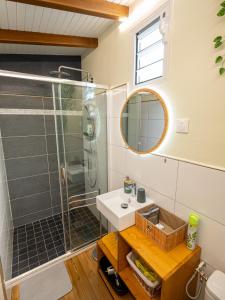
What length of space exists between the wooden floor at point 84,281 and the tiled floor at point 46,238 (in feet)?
0.60

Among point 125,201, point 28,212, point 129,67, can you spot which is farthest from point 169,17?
point 28,212

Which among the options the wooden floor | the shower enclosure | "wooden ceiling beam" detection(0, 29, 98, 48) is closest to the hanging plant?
the shower enclosure

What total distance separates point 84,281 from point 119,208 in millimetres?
904

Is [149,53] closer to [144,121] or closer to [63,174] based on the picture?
[144,121]

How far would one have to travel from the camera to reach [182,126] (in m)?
1.12

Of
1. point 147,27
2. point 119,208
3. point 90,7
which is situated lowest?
point 119,208

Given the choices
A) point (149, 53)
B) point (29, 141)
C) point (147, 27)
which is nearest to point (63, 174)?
point (29, 141)

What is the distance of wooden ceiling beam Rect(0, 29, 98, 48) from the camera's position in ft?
5.61

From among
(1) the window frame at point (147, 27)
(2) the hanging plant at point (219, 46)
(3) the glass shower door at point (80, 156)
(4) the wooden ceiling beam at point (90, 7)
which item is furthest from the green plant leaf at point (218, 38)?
(3) the glass shower door at point (80, 156)

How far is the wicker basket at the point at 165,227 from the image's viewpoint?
1.08 meters

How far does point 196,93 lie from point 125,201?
1091 mm

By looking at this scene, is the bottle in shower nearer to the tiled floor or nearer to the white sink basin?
the white sink basin

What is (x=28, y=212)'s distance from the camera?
2.43 m

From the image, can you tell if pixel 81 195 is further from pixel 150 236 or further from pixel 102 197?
pixel 150 236
